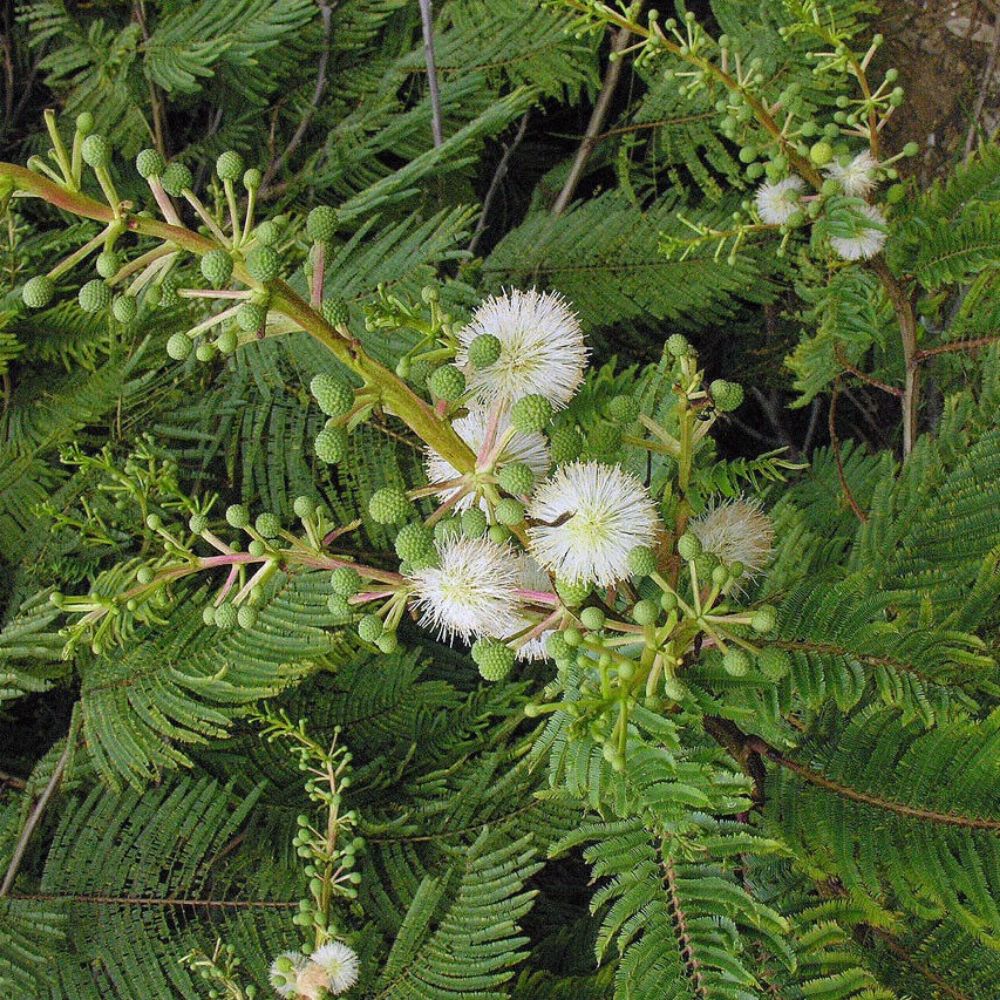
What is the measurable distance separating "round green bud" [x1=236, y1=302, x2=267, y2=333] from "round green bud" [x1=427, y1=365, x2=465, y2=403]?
11 centimetres

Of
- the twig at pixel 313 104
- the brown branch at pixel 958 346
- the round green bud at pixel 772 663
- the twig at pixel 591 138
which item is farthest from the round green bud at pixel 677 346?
the twig at pixel 313 104

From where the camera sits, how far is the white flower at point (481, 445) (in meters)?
0.65

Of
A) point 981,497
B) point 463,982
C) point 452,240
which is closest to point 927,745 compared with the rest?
point 981,497

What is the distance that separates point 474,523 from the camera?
1.93ft

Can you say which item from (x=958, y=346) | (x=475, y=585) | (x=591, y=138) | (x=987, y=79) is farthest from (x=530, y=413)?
(x=987, y=79)

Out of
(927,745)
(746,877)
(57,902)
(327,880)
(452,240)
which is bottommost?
(57,902)

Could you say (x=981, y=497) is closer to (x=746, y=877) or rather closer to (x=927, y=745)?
(x=927, y=745)

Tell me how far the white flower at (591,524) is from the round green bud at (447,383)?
4.4 inches

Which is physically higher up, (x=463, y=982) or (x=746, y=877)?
(x=746, y=877)

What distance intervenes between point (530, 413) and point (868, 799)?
0.46m

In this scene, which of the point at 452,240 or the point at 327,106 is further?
the point at 327,106

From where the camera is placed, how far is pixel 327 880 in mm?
984

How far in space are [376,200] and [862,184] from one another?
61 centimetres

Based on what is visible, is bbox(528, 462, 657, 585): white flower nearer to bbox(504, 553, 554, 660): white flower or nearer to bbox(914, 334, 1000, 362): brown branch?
bbox(504, 553, 554, 660): white flower
